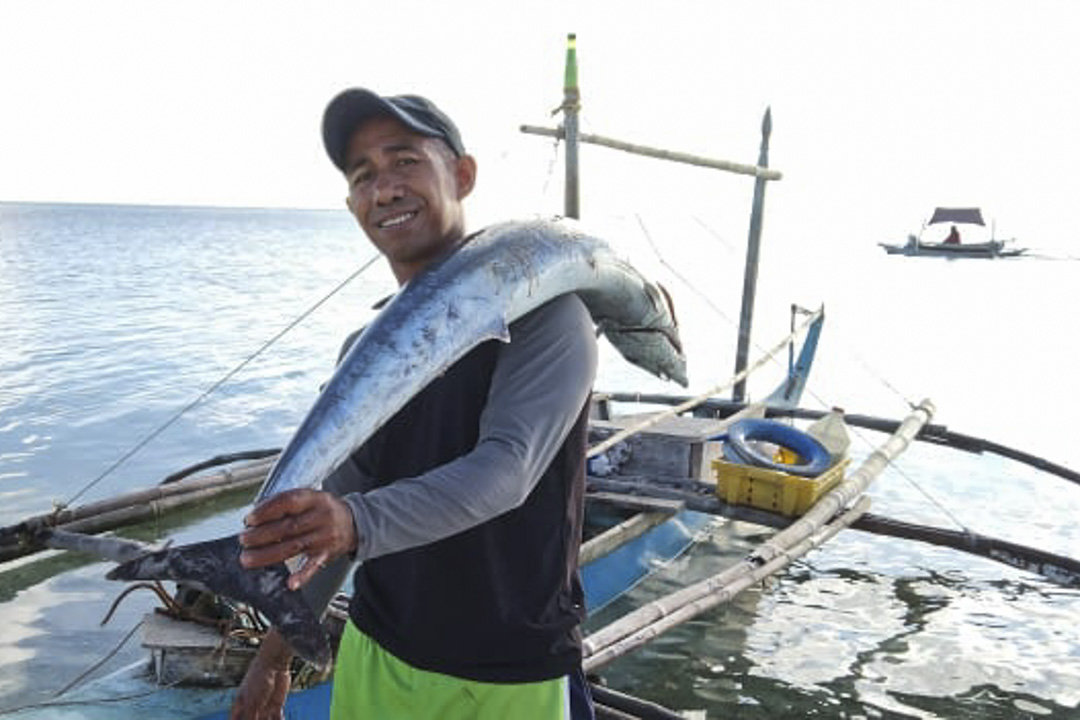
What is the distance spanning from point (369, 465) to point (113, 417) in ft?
53.9

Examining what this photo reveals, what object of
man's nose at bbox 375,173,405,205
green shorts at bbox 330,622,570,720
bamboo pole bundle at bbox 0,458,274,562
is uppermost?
man's nose at bbox 375,173,405,205

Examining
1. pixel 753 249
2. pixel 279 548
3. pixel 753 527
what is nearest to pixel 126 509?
pixel 279 548

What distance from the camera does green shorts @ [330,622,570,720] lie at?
213 cm

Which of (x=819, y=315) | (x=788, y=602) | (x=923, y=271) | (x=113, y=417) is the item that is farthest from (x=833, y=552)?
(x=923, y=271)

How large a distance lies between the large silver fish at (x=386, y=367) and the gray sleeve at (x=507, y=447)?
99mm

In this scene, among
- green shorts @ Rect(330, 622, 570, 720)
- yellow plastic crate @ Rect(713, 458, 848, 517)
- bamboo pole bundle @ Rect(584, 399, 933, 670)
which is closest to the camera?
green shorts @ Rect(330, 622, 570, 720)

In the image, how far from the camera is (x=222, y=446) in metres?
15.4

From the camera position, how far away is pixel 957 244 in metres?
71.5

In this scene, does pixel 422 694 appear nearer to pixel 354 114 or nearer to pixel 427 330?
pixel 427 330

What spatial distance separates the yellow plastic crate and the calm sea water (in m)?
1.75

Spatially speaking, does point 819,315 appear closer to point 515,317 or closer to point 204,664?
point 204,664

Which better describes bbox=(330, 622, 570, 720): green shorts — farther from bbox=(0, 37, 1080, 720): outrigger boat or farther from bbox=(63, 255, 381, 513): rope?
bbox=(63, 255, 381, 513): rope

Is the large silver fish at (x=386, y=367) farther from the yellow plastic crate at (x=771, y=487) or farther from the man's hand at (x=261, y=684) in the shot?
the yellow plastic crate at (x=771, y=487)

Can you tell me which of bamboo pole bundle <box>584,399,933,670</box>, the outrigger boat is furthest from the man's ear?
bamboo pole bundle <box>584,399,933,670</box>
